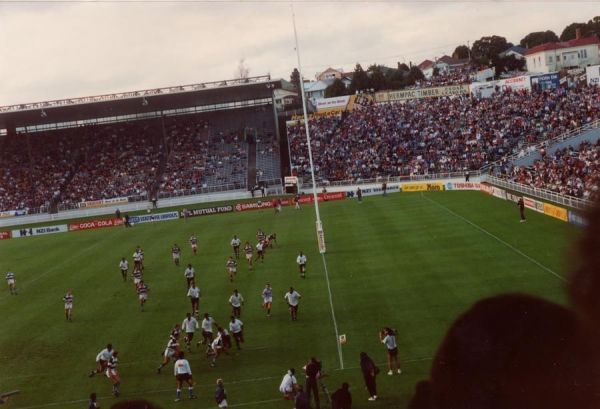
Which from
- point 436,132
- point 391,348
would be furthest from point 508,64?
point 391,348

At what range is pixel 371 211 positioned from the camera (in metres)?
51.0

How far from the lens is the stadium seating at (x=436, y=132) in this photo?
63281 millimetres

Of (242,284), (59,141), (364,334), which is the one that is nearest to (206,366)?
(364,334)

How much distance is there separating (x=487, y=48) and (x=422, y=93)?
52.6 m

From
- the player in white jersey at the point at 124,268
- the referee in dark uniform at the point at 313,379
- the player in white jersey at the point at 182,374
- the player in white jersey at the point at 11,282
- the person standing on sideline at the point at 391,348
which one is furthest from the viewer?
the player in white jersey at the point at 124,268

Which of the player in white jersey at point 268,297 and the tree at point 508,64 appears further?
the tree at point 508,64

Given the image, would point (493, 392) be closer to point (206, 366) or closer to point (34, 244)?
point (206, 366)

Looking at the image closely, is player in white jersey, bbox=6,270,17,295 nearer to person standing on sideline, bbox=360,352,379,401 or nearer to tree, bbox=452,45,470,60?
person standing on sideline, bbox=360,352,379,401

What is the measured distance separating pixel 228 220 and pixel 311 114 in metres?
35.0

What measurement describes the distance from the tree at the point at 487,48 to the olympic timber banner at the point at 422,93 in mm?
45300

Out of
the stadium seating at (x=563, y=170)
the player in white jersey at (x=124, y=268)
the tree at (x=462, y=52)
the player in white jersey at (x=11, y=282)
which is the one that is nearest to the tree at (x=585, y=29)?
the tree at (x=462, y=52)

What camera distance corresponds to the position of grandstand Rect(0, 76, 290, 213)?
74875 mm

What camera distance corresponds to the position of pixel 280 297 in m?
27.1

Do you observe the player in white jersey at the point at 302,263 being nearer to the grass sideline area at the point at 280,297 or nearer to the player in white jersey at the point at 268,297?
the grass sideline area at the point at 280,297
